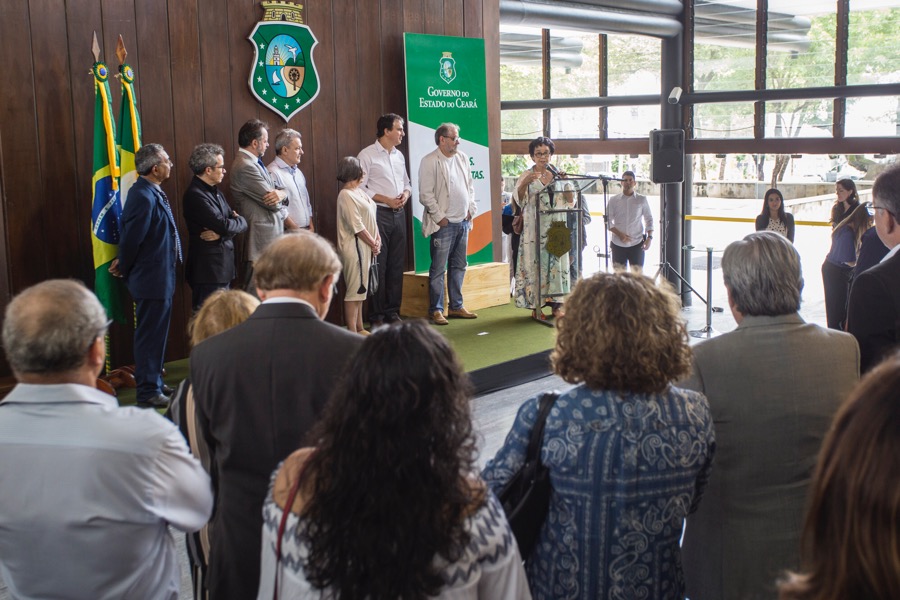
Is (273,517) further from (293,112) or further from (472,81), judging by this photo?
(472,81)

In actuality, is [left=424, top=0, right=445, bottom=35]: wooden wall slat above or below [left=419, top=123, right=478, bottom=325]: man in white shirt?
above

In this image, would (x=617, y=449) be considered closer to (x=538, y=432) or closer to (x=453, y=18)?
(x=538, y=432)

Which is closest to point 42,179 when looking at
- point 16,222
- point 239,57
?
point 16,222

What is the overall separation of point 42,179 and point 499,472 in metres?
4.50

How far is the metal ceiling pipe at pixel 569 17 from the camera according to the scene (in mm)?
8242

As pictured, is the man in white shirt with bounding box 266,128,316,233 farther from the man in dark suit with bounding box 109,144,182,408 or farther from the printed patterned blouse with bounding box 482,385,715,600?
the printed patterned blouse with bounding box 482,385,715,600

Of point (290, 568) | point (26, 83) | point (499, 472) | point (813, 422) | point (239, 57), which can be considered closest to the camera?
point (290, 568)

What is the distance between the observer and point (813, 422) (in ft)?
6.96

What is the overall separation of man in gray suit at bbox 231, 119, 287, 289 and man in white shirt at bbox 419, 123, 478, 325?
1.53 meters

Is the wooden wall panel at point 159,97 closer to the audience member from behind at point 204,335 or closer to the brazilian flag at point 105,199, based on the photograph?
the brazilian flag at point 105,199

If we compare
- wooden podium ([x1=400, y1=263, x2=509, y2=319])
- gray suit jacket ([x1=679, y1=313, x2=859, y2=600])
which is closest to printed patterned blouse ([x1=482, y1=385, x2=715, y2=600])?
gray suit jacket ([x1=679, y1=313, x2=859, y2=600])

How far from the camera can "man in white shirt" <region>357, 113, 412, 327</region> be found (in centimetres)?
700

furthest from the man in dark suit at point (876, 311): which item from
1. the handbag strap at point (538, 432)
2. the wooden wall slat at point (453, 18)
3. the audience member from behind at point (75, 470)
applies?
the wooden wall slat at point (453, 18)

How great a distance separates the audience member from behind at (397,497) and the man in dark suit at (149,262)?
3874 mm
